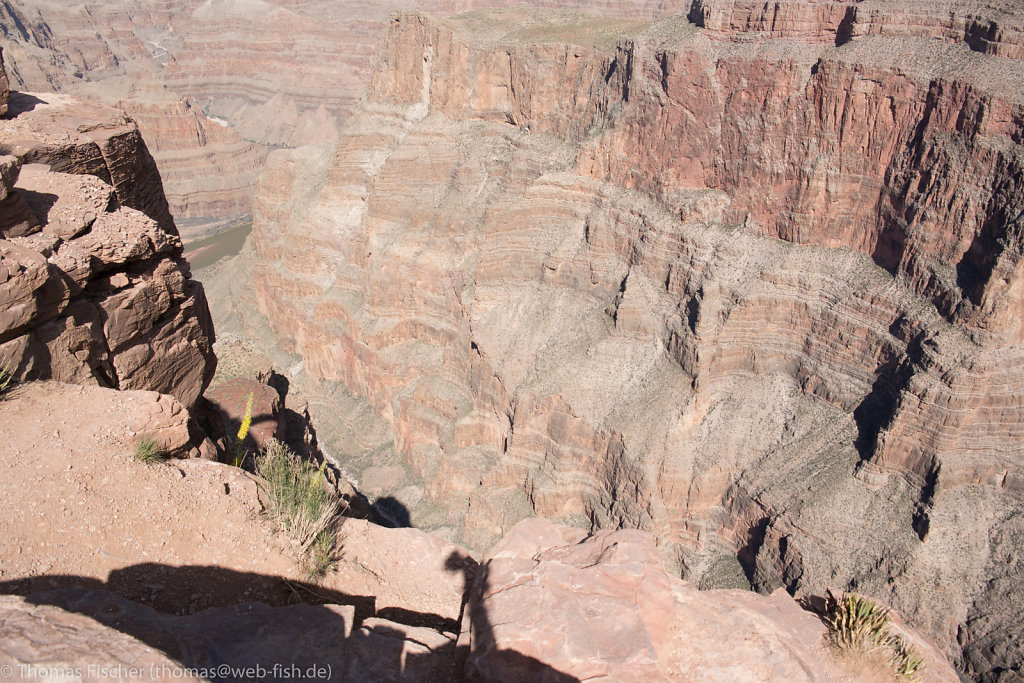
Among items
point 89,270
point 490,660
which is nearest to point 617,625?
point 490,660

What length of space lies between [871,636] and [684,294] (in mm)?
22256

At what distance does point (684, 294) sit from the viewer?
94.5ft

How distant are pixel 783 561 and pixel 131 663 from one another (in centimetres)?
2382

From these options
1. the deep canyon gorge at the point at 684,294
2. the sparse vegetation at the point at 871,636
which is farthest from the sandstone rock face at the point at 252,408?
the sparse vegetation at the point at 871,636

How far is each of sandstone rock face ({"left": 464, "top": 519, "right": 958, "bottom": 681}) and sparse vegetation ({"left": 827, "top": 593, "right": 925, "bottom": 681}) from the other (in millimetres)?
250

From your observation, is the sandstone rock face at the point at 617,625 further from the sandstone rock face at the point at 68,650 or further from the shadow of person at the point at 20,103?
the shadow of person at the point at 20,103

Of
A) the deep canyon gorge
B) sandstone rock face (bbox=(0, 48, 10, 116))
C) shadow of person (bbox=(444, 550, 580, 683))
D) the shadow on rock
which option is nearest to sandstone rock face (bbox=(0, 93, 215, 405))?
the deep canyon gorge

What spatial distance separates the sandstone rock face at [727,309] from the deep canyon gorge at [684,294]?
12cm

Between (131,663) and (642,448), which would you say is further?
(642,448)

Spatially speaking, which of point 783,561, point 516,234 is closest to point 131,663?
point 783,561

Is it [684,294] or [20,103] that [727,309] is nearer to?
[684,294]

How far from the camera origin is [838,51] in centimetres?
2642

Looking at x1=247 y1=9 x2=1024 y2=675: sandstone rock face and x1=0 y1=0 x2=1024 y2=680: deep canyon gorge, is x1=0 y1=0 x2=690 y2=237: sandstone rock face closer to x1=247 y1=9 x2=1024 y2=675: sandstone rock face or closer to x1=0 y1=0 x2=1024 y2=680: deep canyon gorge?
x1=0 y1=0 x2=1024 y2=680: deep canyon gorge

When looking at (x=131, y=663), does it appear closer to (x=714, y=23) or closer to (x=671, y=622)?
(x=671, y=622)
